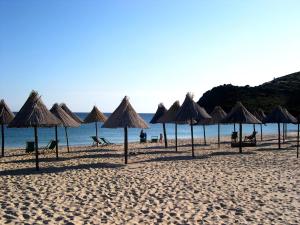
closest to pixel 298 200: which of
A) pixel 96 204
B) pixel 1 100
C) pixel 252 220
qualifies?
pixel 252 220

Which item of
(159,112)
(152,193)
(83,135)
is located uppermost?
(159,112)

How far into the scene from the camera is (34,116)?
476 inches

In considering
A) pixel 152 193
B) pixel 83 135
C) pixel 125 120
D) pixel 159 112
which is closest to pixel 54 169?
pixel 125 120

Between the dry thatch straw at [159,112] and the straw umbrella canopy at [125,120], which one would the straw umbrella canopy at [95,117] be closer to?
the dry thatch straw at [159,112]

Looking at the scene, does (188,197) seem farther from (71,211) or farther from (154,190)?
(71,211)

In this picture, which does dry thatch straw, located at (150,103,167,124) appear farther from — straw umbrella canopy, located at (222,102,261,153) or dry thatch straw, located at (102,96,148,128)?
dry thatch straw, located at (102,96,148,128)

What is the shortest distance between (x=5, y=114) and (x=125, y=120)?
6629 millimetres

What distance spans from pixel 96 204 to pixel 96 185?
6.26ft

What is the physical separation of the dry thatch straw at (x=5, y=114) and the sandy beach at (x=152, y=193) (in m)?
3.84

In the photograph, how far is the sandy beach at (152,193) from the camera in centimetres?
677

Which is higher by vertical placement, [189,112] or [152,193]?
[189,112]

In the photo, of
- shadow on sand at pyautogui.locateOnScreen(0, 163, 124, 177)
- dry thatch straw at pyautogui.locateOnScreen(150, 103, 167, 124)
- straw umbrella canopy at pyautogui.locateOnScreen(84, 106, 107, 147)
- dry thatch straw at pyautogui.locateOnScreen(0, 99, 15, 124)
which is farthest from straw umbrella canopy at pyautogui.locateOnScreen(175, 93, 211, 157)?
straw umbrella canopy at pyautogui.locateOnScreen(84, 106, 107, 147)

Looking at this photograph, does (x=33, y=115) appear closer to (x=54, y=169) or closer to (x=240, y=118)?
(x=54, y=169)

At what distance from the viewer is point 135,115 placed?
13633 millimetres
